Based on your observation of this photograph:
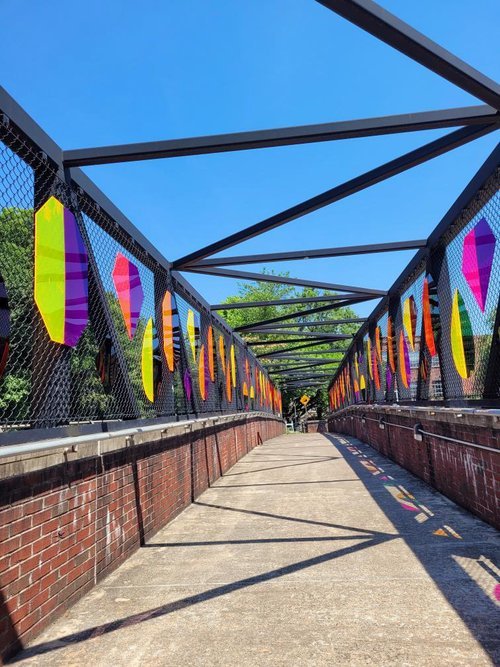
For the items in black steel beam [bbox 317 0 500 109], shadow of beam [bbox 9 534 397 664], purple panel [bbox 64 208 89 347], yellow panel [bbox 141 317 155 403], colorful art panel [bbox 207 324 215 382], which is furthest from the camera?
colorful art panel [bbox 207 324 215 382]

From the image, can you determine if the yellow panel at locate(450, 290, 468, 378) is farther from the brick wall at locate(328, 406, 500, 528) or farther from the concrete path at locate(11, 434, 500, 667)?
the concrete path at locate(11, 434, 500, 667)

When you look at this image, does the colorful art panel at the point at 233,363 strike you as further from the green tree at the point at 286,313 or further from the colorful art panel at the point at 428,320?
the green tree at the point at 286,313

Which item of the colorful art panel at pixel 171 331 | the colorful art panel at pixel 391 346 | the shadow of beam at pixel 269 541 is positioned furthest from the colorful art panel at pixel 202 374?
the shadow of beam at pixel 269 541

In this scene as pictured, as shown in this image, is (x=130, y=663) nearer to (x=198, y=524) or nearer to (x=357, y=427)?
(x=198, y=524)

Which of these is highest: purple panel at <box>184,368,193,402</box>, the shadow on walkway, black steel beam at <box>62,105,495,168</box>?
black steel beam at <box>62,105,495,168</box>

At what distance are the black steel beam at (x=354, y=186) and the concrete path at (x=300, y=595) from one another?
4169mm

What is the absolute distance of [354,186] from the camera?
675cm

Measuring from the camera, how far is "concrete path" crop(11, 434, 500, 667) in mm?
2750

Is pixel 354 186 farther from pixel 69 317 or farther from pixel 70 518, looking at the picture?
pixel 70 518

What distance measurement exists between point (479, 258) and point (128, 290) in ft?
12.8

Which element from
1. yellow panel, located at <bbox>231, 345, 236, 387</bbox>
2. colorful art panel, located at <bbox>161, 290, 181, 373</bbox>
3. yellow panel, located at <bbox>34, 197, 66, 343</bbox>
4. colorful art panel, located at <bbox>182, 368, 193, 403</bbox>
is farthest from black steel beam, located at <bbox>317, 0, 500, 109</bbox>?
yellow panel, located at <bbox>231, 345, 236, 387</bbox>

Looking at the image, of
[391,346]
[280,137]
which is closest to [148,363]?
[280,137]

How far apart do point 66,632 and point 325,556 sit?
227 centimetres

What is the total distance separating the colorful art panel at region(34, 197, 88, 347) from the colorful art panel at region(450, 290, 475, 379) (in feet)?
13.8
